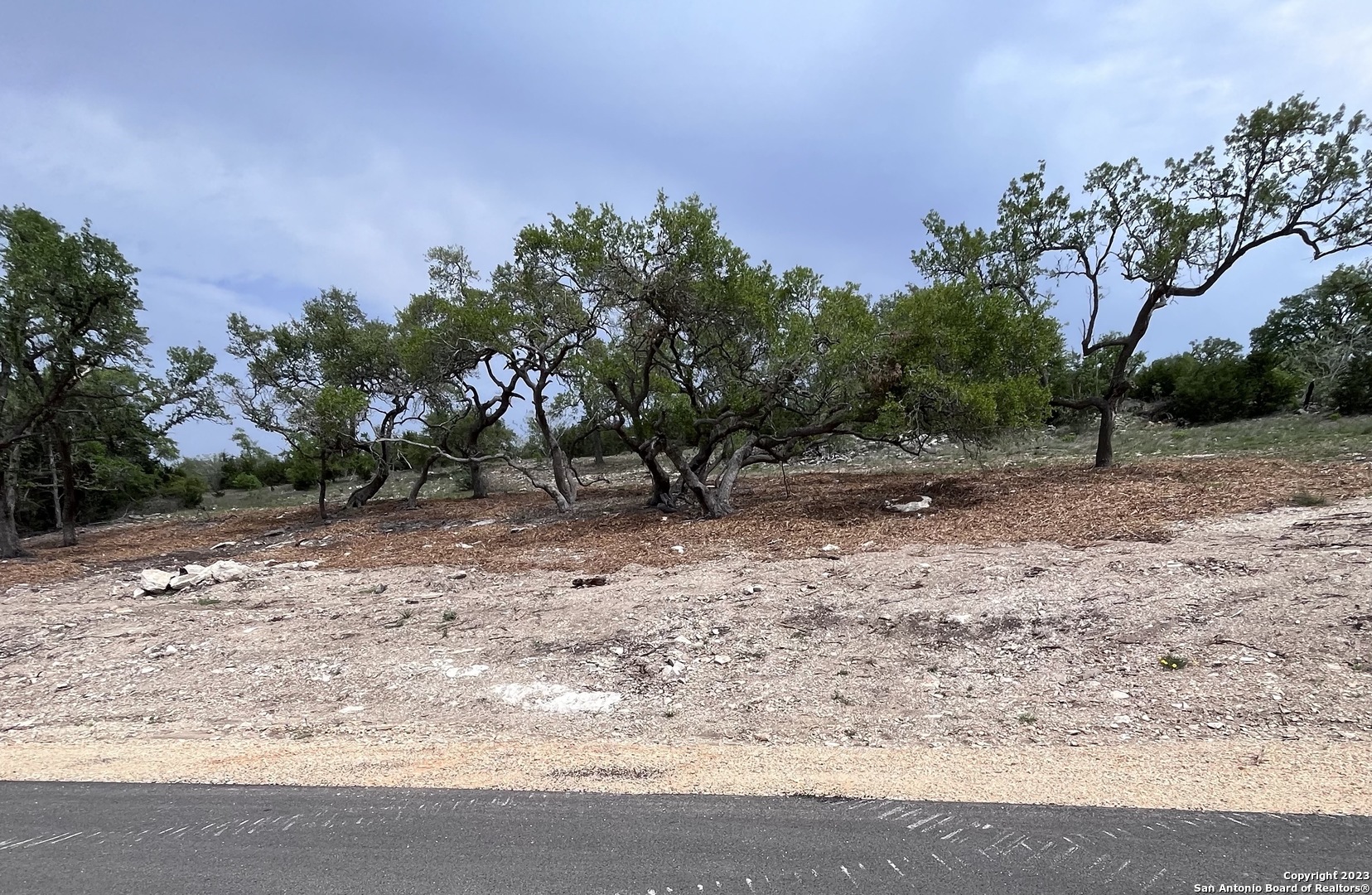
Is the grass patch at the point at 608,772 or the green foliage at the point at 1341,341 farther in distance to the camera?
the green foliage at the point at 1341,341

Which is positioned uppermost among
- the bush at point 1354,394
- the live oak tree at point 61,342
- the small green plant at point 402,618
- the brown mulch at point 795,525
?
the live oak tree at point 61,342

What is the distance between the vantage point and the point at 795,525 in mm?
12062

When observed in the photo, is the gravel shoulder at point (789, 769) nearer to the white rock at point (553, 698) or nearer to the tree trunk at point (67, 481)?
the white rock at point (553, 698)

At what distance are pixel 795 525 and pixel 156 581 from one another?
10.4m

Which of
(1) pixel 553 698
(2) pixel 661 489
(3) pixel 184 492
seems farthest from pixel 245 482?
(1) pixel 553 698

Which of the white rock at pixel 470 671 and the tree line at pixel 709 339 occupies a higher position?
the tree line at pixel 709 339

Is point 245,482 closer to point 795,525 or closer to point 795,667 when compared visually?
point 795,525

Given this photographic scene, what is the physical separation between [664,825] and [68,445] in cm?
2212

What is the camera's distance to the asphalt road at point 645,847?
2.60 meters

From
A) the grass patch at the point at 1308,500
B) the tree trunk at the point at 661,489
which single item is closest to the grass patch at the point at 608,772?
the grass patch at the point at 1308,500

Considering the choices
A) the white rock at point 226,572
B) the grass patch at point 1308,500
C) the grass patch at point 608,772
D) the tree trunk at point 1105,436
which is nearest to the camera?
the grass patch at point 608,772

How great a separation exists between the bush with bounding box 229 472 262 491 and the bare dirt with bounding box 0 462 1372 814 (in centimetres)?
3492

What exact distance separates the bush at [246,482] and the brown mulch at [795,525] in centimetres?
2324

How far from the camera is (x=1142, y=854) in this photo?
2.66 meters
